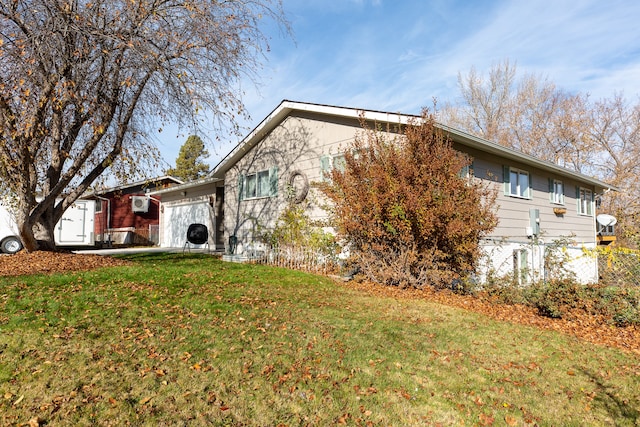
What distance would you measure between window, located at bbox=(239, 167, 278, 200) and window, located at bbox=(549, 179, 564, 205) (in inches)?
373

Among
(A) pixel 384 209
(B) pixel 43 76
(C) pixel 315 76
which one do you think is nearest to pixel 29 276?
(B) pixel 43 76

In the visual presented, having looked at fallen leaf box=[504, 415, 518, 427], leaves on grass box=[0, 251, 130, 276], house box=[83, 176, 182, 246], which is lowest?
fallen leaf box=[504, 415, 518, 427]

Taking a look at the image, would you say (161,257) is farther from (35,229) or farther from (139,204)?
(139,204)

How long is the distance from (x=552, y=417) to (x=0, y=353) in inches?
183

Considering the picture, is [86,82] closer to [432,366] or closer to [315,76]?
[315,76]

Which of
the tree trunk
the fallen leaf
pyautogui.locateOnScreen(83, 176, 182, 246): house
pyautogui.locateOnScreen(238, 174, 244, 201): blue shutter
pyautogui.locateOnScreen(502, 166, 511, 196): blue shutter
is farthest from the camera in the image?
pyautogui.locateOnScreen(83, 176, 182, 246): house

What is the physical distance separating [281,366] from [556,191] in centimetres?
1369

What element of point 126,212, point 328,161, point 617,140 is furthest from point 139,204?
point 617,140

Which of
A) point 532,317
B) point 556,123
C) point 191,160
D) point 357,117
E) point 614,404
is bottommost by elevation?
point 614,404

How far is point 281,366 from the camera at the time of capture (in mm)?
3549

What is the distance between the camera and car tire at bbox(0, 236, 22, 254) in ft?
47.5

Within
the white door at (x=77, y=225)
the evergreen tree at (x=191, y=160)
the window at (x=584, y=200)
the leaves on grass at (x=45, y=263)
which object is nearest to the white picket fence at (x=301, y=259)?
the leaves on grass at (x=45, y=263)

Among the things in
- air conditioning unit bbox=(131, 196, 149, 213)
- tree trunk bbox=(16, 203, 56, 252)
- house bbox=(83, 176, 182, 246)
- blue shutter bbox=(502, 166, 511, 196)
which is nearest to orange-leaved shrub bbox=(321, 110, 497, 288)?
blue shutter bbox=(502, 166, 511, 196)

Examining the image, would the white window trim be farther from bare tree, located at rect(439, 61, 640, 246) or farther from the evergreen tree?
the evergreen tree
